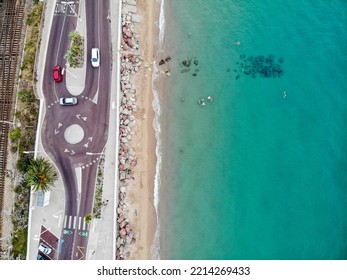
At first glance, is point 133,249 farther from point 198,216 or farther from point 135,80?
point 135,80

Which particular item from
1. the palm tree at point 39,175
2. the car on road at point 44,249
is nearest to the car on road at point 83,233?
the car on road at point 44,249

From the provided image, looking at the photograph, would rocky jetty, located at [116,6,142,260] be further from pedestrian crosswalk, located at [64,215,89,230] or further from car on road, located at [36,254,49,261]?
car on road, located at [36,254,49,261]

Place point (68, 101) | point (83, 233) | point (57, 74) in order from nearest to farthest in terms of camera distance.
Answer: point (83, 233), point (68, 101), point (57, 74)

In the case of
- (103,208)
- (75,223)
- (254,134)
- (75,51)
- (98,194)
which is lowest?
(75,223)

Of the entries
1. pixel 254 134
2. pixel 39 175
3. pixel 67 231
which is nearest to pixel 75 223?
pixel 67 231

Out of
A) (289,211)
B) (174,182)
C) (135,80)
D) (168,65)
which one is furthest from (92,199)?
(289,211)

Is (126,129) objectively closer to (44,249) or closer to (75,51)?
(75,51)

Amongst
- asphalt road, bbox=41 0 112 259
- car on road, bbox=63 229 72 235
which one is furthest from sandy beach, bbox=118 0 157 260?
car on road, bbox=63 229 72 235
